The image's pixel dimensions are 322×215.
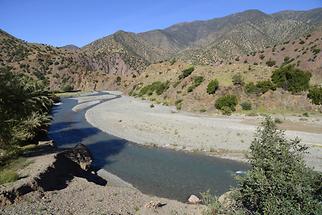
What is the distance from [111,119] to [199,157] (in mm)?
26376

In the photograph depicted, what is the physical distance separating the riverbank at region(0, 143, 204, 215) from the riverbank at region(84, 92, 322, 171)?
13620 mm

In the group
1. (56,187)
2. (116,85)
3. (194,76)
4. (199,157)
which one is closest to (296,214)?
(56,187)

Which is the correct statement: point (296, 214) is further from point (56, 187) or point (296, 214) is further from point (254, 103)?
point (254, 103)

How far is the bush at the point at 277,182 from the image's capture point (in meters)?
10.5

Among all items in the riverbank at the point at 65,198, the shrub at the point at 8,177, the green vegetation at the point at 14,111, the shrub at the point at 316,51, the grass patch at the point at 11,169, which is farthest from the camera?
the shrub at the point at 316,51

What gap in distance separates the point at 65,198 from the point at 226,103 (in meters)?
42.2

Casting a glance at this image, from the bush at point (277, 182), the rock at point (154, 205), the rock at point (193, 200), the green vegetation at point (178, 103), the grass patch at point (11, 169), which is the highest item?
the bush at point (277, 182)

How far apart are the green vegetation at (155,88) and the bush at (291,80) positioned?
95.8ft

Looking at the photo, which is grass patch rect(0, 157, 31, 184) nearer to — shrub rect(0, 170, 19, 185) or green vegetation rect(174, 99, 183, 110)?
shrub rect(0, 170, 19, 185)

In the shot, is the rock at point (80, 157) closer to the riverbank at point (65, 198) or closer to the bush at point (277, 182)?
the riverbank at point (65, 198)

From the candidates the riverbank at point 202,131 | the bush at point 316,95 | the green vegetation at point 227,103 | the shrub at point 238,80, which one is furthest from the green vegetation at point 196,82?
the bush at point 316,95

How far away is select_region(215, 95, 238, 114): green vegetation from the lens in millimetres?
58000

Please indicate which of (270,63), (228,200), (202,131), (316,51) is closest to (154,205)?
(228,200)

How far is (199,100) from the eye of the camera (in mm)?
65625
